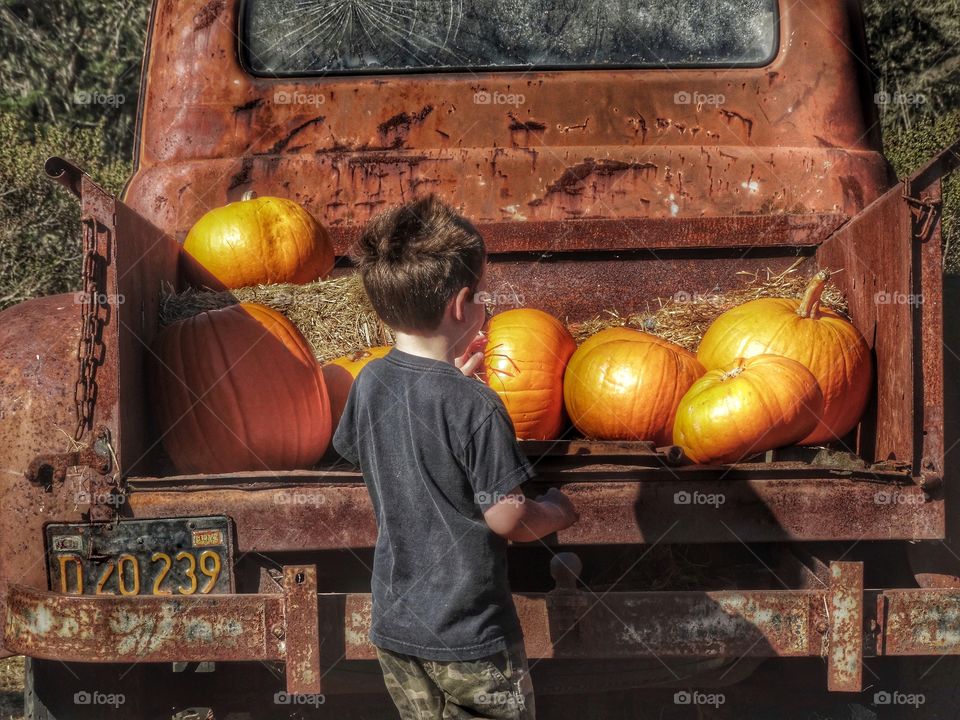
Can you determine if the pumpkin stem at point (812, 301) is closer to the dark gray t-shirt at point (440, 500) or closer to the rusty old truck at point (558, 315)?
the rusty old truck at point (558, 315)

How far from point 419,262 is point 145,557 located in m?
1.02

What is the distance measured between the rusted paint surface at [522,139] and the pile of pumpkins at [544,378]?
11.9 inches

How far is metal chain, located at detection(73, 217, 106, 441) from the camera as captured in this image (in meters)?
2.67

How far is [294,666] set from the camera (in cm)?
255

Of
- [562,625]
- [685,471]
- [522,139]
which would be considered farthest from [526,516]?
[522,139]

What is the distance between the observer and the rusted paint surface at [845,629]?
2578mm

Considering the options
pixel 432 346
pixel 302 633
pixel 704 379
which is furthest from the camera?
pixel 704 379

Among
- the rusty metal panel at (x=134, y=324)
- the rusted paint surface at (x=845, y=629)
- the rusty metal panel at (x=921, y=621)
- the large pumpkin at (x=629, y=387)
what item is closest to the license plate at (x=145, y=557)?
the rusty metal panel at (x=134, y=324)

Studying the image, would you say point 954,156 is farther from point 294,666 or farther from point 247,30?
point 247,30

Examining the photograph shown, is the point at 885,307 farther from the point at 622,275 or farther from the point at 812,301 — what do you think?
the point at 622,275

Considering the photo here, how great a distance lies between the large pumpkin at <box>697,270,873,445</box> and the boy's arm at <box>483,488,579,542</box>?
3.59 feet

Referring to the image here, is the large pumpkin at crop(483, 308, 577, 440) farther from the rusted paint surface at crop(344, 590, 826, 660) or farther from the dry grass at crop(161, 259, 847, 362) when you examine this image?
the rusted paint surface at crop(344, 590, 826, 660)

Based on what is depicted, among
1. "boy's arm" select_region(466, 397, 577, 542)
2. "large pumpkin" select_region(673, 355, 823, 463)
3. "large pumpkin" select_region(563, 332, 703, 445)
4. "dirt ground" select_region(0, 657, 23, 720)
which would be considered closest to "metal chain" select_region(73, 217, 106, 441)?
"boy's arm" select_region(466, 397, 577, 542)

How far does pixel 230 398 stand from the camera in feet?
9.80
